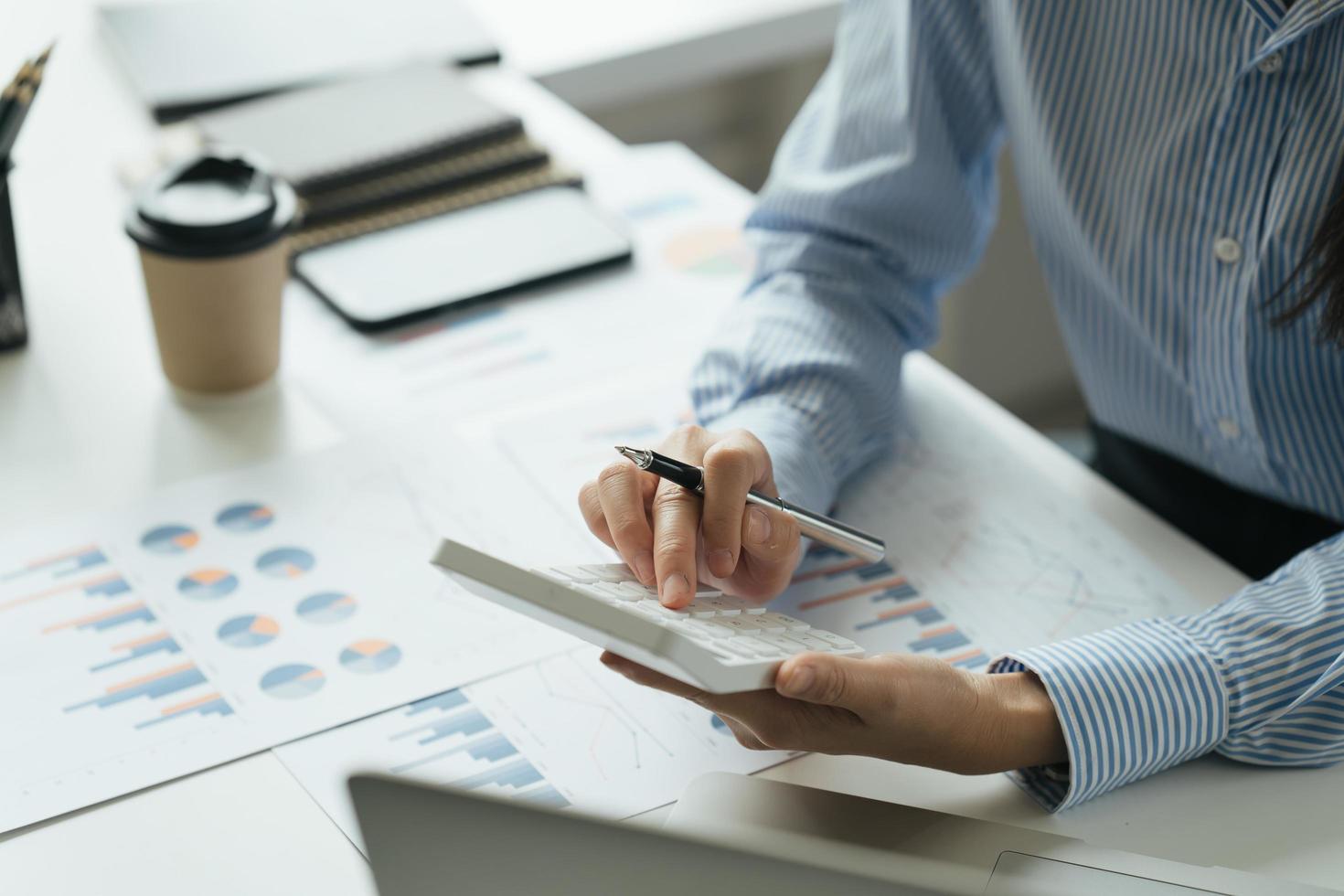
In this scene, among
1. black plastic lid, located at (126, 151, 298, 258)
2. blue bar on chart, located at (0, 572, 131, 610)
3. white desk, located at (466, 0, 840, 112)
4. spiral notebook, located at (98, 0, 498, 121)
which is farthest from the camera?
white desk, located at (466, 0, 840, 112)

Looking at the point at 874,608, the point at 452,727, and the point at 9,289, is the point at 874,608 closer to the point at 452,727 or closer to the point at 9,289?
the point at 452,727

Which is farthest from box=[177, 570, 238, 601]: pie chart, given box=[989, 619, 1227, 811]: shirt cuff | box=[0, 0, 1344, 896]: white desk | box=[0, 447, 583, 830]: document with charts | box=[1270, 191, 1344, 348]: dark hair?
box=[1270, 191, 1344, 348]: dark hair

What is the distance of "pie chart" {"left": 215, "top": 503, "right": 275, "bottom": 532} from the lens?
87 cm

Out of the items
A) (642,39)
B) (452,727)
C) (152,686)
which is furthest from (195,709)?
(642,39)

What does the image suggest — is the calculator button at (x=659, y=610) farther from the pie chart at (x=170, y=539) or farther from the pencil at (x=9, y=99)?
the pencil at (x=9, y=99)

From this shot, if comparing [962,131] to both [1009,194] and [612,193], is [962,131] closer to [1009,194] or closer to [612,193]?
[612,193]

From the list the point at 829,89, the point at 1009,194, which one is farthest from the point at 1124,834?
the point at 1009,194

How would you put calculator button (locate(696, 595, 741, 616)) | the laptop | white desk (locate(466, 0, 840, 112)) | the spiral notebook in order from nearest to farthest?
the laptop
calculator button (locate(696, 595, 741, 616))
the spiral notebook
white desk (locate(466, 0, 840, 112))

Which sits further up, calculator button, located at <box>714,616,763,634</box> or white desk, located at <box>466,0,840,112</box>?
white desk, located at <box>466,0,840,112</box>

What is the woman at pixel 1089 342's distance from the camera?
69 centimetres

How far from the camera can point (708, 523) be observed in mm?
742

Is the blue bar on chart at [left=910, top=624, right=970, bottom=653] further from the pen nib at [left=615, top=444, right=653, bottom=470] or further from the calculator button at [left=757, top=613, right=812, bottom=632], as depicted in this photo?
the pen nib at [left=615, top=444, right=653, bottom=470]

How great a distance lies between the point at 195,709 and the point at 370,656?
94mm

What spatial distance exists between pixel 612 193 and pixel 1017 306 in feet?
3.97
